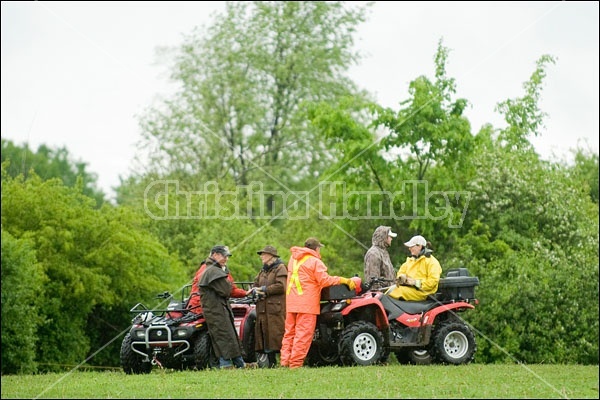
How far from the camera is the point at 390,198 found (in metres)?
34.0

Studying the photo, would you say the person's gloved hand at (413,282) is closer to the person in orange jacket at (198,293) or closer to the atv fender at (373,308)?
the atv fender at (373,308)

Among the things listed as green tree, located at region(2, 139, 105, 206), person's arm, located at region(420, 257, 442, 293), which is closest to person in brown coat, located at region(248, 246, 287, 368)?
person's arm, located at region(420, 257, 442, 293)

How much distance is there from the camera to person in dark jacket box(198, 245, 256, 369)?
649 inches

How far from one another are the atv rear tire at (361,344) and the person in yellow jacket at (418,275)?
81cm

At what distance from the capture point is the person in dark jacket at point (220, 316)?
16484mm

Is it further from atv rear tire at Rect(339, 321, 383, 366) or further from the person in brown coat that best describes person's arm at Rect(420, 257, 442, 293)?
the person in brown coat

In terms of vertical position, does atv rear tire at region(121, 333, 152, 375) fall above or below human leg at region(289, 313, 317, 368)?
below

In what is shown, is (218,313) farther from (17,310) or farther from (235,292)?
(17,310)

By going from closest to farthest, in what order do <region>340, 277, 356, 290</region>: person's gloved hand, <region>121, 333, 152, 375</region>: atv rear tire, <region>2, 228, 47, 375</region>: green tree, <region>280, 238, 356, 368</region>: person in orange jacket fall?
<region>340, 277, 356, 290</region>: person's gloved hand → <region>280, 238, 356, 368</region>: person in orange jacket → <region>121, 333, 152, 375</region>: atv rear tire → <region>2, 228, 47, 375</region>: green tree

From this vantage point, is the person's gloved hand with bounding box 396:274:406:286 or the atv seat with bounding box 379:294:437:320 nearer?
the person's gloved hand with bounding box 396:274:406:286

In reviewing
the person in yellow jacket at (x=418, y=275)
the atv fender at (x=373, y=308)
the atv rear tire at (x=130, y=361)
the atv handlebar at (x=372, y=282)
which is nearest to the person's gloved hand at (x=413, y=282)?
the person in yellow jacket at (x=418, y=275)

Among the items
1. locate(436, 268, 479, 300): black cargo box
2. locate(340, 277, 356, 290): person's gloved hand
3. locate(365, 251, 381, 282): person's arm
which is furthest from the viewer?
locate(365, 251, 381, 282): person's arm

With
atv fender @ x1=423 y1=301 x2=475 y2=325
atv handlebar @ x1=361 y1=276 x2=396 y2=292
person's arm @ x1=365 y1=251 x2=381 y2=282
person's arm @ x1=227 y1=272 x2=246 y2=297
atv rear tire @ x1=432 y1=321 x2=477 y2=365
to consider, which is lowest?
atv rear tire @ x1=432 y1=321 x2=477 y2=365

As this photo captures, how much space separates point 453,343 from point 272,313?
110 inches
